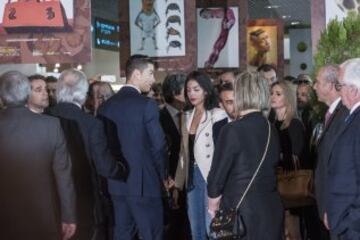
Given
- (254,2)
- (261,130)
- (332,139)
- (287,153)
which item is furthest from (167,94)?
(254,2)

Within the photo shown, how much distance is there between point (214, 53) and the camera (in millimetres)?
8641

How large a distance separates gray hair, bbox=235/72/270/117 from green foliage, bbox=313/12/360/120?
113cm

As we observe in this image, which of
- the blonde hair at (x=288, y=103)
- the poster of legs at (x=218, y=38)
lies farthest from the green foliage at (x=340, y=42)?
the poster of legs at (x=218, y=38)

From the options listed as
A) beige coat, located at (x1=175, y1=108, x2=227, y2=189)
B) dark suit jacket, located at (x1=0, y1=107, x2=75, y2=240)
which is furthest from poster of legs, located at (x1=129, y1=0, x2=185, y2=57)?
dark suit jacket, located at (x1=0, y1=107, x2=75, y2=240)

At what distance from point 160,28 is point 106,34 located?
8363mm

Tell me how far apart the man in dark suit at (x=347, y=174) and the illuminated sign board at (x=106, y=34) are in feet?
35.7

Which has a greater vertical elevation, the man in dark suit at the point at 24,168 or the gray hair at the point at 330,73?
the gray hair at the point at 330,73

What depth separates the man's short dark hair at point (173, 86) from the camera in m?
5.62

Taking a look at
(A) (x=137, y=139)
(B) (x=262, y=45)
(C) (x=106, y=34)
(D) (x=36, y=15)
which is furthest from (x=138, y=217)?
(C) (x=106, y=34)

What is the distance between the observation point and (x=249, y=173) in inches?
146

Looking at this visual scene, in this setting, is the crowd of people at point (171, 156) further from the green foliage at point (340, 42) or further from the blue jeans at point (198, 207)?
the green foliage at point (340, 42)

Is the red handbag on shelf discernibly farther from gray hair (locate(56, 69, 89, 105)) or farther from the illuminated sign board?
the illuminated sign board

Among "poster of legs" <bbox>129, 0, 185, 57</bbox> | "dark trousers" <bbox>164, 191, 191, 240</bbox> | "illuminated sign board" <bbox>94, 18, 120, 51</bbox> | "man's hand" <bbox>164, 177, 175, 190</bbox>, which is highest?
"illuminated sign board" <bbox>94, 18, 120, 51</bbox>

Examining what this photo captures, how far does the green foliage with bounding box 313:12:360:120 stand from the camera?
4785mm
